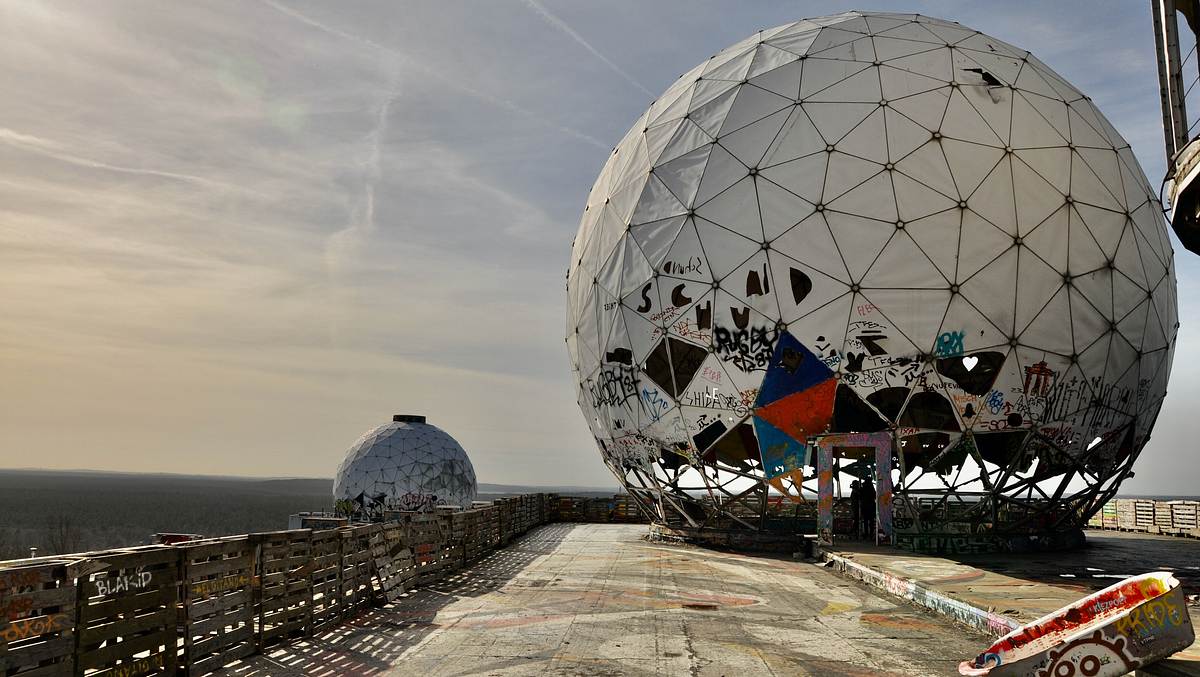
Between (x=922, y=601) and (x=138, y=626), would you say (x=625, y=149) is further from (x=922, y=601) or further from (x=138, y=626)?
(x=138, y=626)

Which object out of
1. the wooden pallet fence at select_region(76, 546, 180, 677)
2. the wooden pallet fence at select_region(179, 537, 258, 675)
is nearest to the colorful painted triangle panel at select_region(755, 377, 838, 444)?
the wooden pallet fence at select_region(179, 537, 258, 675)

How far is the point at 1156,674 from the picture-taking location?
6.12 meters

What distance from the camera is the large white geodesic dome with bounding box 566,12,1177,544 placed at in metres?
19.0

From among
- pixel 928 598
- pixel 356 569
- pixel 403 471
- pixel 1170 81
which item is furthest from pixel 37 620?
pixel 403 471

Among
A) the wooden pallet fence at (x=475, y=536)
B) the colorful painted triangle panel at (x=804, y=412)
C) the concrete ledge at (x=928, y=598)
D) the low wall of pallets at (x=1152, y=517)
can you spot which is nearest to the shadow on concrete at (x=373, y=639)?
the wooden pallet fence at (x=475, y=536)

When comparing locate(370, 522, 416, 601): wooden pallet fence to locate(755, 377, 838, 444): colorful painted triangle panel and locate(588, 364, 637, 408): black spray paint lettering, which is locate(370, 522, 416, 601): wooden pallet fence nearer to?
locate(588, 364, 637, 408): black spray paint lettering

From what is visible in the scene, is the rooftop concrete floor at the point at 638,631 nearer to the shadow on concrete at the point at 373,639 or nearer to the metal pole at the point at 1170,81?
the shadow on concrete at the point at 373,639

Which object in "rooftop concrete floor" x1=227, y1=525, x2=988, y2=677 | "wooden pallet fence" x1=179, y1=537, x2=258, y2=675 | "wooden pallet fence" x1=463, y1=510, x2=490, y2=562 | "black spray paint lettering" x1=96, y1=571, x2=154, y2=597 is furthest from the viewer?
"wooden pallet fence" x1=463, y1=510, x2=490, y2=562

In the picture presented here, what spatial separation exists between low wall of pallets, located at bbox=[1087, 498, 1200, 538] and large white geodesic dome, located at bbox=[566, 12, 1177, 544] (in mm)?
7916

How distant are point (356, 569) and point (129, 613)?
204 inches

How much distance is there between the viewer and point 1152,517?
2972 cm

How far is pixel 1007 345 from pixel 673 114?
1049cm

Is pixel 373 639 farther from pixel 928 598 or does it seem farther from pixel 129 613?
pixel 928 598

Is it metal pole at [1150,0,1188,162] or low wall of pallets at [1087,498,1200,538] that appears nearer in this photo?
metal pole at [1150,0,1188,162]
